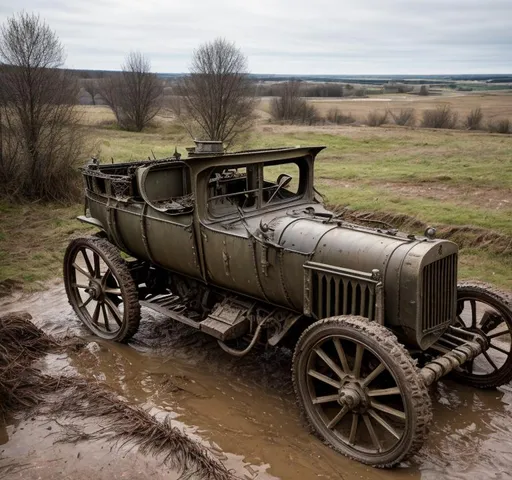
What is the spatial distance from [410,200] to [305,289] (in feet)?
25.0

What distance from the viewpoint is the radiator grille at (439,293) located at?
186 inches

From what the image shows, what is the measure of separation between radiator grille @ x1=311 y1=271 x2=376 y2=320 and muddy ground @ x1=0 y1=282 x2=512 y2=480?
3.76ft

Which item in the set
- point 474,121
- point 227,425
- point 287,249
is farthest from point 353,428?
point 474,121

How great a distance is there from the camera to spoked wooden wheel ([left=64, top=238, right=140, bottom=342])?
6598 mm

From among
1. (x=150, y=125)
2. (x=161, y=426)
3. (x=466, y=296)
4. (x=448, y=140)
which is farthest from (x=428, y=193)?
(x=150, y=125)

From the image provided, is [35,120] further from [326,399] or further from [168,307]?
[326,399]

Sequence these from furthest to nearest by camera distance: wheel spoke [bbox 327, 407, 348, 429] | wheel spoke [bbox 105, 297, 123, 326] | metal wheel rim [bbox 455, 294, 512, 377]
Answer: wheel spoke [bbox 105, 297, 123, 326]
metal wheel rim [bbox 455, 294, 512, 377]
wheel spoke [bbox 327, 407, 348, 429]

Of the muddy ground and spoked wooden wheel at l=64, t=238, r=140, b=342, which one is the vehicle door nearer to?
the muddy ground

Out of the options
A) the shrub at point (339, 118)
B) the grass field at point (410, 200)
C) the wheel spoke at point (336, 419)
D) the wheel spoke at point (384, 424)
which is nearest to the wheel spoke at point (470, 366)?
the wheel spoke at point (384, 424)

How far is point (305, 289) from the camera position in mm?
5023

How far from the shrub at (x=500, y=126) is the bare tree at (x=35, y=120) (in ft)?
69.9

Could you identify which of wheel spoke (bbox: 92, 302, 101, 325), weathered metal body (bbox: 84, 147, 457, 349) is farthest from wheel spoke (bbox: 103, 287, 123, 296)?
weathered metal body (bbox: 84, 147, 457, 349)

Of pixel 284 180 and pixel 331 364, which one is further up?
pixel 284 180

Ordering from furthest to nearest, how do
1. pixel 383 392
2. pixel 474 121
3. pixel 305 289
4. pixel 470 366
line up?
pixel 474 121 → pixel 470 366 → pixel 305 289 → pixel 383 392
